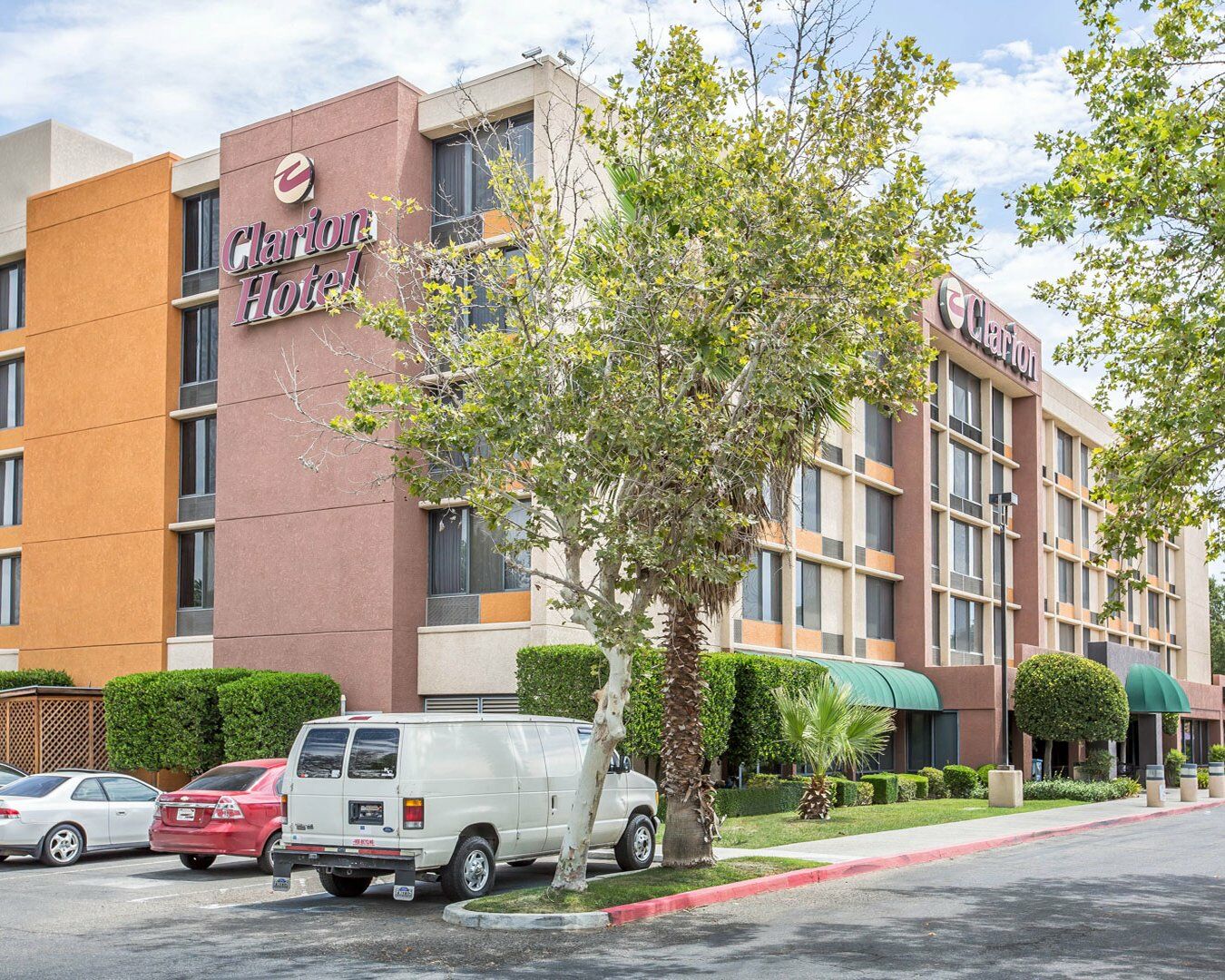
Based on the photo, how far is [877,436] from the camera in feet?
141

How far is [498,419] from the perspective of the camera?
14773 millimetres

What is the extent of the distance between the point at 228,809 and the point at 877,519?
28.5 meters

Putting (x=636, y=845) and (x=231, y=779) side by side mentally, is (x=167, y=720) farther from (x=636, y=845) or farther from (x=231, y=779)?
(x=636, y=845)

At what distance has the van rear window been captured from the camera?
1509 centimetres

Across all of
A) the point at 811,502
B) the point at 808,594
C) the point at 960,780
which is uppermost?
the point at 811,502

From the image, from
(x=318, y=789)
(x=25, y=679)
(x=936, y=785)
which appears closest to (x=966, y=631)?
(x=936, y=785)

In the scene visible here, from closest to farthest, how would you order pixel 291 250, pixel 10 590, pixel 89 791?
1. pixel 89 791
2. pixel 291 250
3. pixel 10 590

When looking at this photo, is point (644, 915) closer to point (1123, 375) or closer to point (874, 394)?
point (874, 394)

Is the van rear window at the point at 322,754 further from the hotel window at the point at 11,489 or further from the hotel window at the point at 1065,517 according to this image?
the hotel window at the point at 1065,517

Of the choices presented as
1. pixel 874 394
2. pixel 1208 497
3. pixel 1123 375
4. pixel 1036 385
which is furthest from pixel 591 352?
pixel 1036 385

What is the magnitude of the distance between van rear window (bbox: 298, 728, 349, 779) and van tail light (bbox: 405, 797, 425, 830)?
942mm

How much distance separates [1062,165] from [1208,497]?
5058mm

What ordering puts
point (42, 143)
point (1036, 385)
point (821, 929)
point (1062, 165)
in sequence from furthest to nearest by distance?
point (1036, 385)
point (42, 143)
point (1062, 165)
point (821, 929)

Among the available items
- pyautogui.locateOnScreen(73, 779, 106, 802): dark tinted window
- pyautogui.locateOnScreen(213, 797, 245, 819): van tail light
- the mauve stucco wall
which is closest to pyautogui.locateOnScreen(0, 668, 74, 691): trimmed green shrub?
the mauve stucco wall
